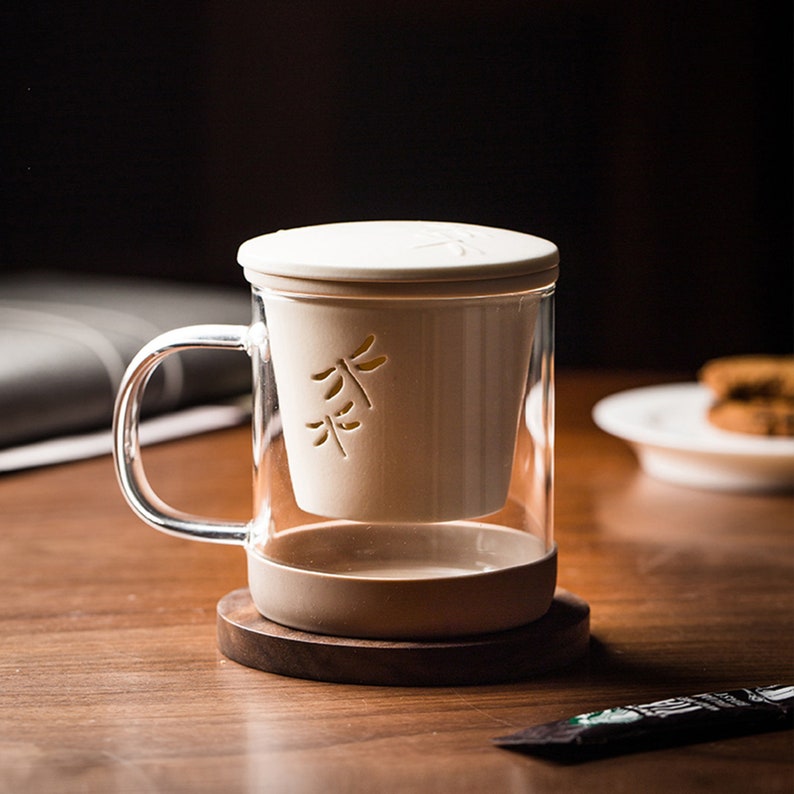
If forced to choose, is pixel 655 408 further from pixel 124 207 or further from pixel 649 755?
pixel 124 207

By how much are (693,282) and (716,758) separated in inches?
74.7

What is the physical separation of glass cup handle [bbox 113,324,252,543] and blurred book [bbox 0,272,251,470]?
41 centimetres

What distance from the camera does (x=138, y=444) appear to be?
573mm

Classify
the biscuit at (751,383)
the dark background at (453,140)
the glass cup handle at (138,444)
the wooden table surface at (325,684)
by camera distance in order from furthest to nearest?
the dark background at (453,140), the biscuit at (751,383), the glass cup handle at (138,444), the wooden table surface at (325,684)

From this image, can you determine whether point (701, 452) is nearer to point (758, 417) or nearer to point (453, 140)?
point (758, 417)

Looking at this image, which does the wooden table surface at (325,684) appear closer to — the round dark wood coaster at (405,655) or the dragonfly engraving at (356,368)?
the round dark wood coaster at (405,655)

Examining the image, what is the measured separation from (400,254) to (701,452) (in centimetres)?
45

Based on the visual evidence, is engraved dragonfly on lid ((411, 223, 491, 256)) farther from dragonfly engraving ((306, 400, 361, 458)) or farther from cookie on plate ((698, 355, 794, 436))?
cookie on plate ((698, 355, 794, 436))

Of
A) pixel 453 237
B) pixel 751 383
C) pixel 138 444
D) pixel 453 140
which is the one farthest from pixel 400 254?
pixel 453 140

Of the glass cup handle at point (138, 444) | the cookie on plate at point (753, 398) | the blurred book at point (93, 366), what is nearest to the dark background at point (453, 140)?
the blurred book at point (93, 366)

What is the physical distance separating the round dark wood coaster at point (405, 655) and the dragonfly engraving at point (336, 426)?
0.28ft

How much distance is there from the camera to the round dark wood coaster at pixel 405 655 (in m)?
0.53

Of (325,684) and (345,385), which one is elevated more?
(345,385)

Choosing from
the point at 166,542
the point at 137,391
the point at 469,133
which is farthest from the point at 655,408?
the point at 469,133
